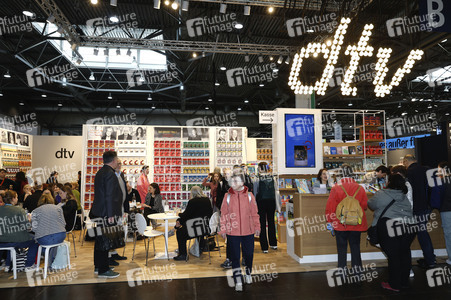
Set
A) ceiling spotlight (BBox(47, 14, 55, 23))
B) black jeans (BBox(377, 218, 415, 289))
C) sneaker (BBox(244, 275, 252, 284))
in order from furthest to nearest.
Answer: ceiling spotlight (BBox(47, 14, 55, 23)) → sneaker (BBox(244, 275, 252, 284)) → black jeans (BBox(377, 218, 415, 289))

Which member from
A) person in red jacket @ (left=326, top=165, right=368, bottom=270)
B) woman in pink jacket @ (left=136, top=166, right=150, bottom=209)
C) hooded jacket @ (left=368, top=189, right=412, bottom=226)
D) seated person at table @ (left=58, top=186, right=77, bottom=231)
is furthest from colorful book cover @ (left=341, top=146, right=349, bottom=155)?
seated person at table @ (left=58, top=186, right=77, bottom=231)

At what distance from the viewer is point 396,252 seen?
3562mm

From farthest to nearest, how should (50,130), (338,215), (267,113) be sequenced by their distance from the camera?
(50,130), (267,113), (338,215)

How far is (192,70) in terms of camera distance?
10758 millimetres

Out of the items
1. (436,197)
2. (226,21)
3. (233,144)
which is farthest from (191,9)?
(436,197)

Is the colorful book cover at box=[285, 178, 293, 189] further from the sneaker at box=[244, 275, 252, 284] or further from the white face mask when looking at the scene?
the white face mask

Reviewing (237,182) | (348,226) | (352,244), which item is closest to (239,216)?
(237,182)

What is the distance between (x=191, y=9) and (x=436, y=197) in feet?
20.5

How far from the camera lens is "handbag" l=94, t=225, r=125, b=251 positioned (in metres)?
4.21

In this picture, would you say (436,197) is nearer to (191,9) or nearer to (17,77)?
(191,9)

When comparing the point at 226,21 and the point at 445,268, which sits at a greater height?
the point at 226,21

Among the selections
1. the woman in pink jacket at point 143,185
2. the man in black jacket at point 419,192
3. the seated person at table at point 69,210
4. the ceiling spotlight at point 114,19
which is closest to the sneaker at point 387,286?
the man in black jacket at point 419,192

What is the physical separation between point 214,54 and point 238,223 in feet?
24.0

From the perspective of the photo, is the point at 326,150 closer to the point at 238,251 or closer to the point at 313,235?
the point at 313,235
